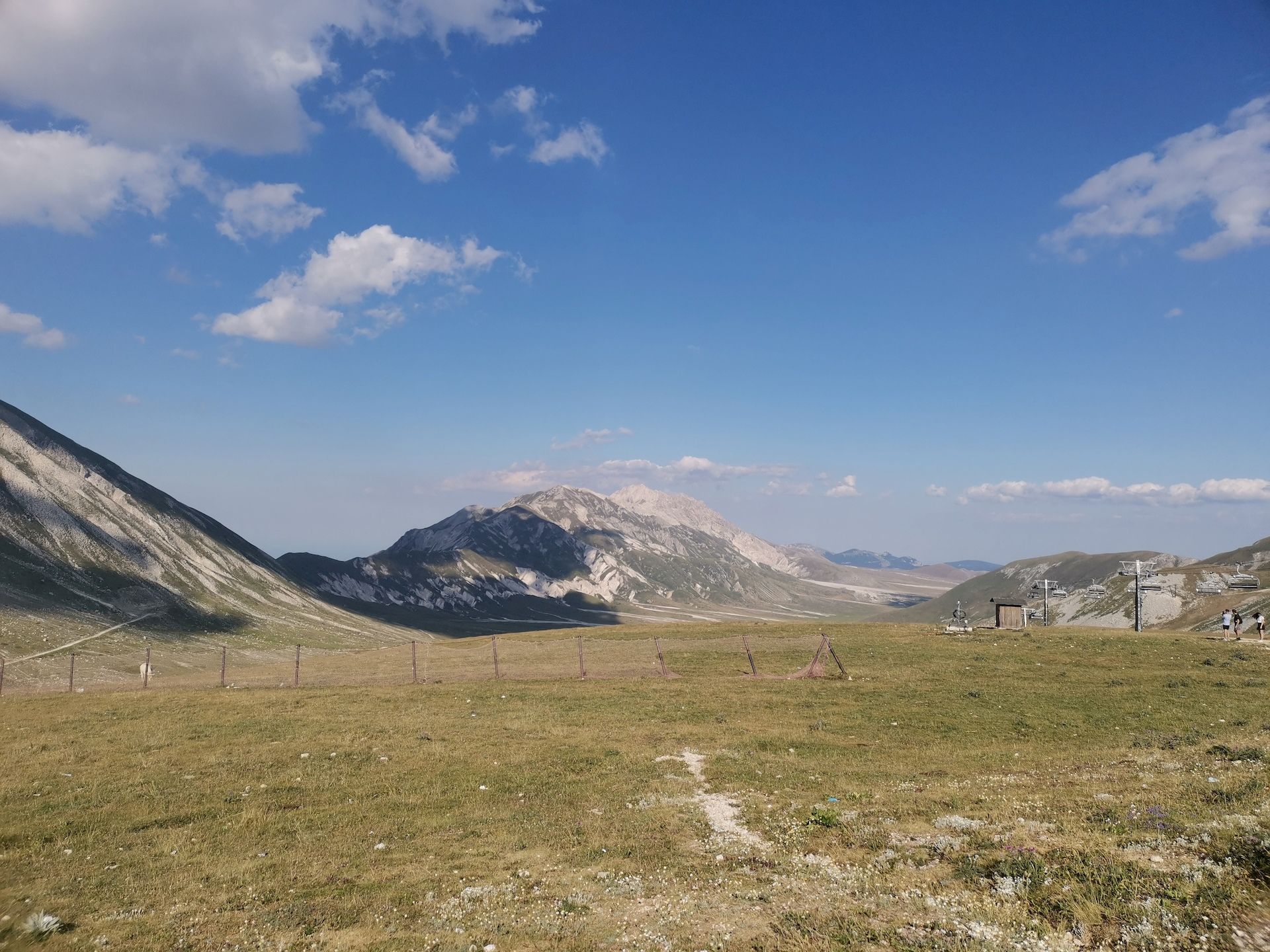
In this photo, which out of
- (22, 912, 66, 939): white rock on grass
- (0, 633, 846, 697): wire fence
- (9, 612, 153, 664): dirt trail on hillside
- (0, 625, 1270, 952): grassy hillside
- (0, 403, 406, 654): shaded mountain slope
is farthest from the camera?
(0, 403, 406, 654): shaded mountain slope

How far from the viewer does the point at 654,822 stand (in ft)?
63.4

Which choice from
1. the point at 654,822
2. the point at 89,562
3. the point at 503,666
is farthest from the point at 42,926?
the point at 89,562

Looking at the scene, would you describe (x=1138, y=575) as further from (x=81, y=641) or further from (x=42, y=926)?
(x=81, y=641)

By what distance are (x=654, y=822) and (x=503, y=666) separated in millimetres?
38868

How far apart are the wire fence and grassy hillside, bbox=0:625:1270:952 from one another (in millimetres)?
10510

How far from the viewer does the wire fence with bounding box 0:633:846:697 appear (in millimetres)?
49500

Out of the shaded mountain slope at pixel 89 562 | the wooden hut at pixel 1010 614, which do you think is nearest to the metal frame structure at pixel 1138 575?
the wooden hut at pixel 1010 614

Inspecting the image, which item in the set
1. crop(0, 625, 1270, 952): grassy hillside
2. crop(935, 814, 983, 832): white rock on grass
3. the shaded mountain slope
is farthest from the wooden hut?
the shaded mountain slope

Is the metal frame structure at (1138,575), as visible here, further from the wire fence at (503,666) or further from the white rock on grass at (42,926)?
the white rock on grass at (42,926)

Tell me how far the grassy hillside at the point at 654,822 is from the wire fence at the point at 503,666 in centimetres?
1051

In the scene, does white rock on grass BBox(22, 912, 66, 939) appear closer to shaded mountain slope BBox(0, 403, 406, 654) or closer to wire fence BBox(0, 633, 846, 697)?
wire fence BBox(0, 633, 846, 697)

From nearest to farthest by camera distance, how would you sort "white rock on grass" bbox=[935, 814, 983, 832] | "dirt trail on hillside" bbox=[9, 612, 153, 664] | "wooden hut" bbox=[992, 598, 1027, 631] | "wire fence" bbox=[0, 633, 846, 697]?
"white rock on grass" bbox=[935, 814, 983, 832]
"wire fence" bbox=[0, 633, 846, 697]
"wooden hut" bbox=[992, 598, 1027, 631]
"dirt trail on hillside" bbox=[9, 612, 153, 664]

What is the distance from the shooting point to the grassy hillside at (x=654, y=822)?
12055mm

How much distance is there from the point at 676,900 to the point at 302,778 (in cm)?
1723
